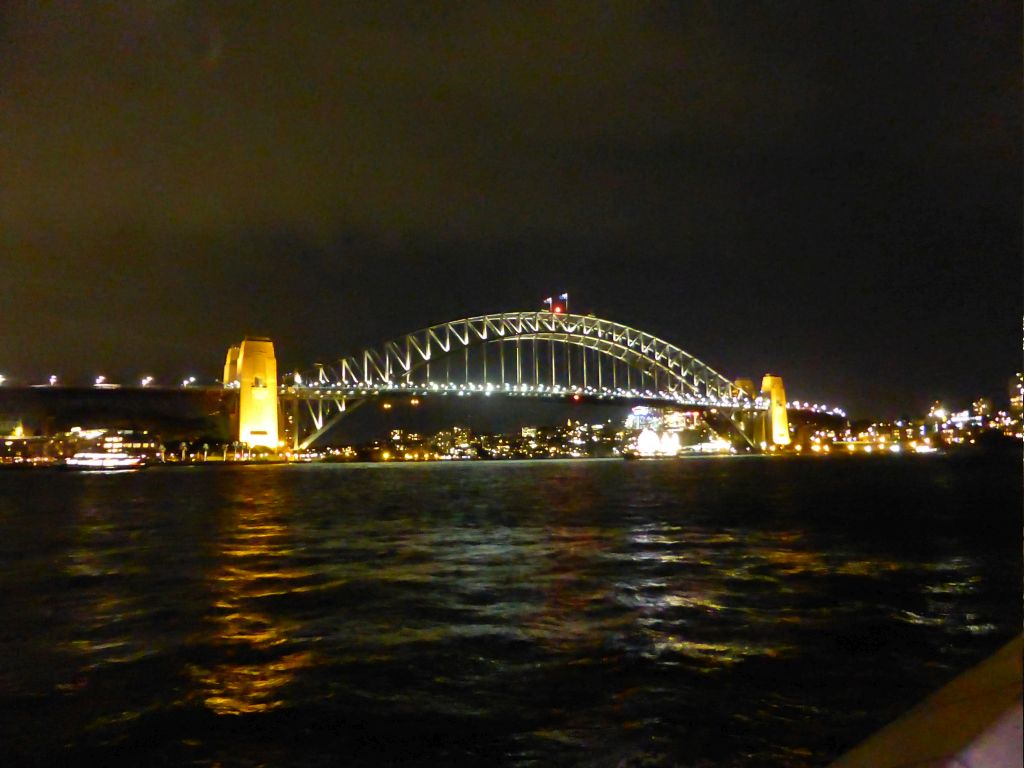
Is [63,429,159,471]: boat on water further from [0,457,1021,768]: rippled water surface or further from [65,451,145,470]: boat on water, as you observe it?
[0,457,1021,768]: rippled water surface

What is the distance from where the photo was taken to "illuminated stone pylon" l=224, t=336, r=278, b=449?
224 ft

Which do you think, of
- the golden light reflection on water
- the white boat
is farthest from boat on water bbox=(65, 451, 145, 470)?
the golden light reflection on water

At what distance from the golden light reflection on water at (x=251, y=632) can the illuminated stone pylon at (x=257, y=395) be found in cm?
5576

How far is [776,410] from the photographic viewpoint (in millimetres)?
96500

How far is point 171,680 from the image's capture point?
18.6ft

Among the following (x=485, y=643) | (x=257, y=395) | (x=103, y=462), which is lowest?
(x=485, y=643)

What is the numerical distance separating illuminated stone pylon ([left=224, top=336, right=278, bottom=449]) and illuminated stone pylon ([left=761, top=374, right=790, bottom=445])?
175 ft

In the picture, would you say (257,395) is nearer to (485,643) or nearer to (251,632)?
(251,632)

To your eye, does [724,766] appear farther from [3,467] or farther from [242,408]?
[3,467]

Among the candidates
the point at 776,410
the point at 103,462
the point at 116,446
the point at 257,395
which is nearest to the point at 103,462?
the point at 103,462

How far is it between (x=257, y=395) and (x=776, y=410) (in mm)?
55500

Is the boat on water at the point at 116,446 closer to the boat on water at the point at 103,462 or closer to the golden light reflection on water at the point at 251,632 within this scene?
the boat on water at the point at 103,462

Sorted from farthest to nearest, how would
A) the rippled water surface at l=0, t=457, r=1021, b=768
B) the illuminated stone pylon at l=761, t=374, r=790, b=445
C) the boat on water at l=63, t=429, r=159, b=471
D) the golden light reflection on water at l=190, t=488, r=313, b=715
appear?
the illuminated stone pylon at l=761, t=374, r=790, b=445
the boat on water at l=63, t=429, r=159, b=471
the golden light reflection on water at l=190, t=488, r=313, b=715
the rippled water surface at l=0, t=457, r=1021, b=768

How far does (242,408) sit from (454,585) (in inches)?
2444
